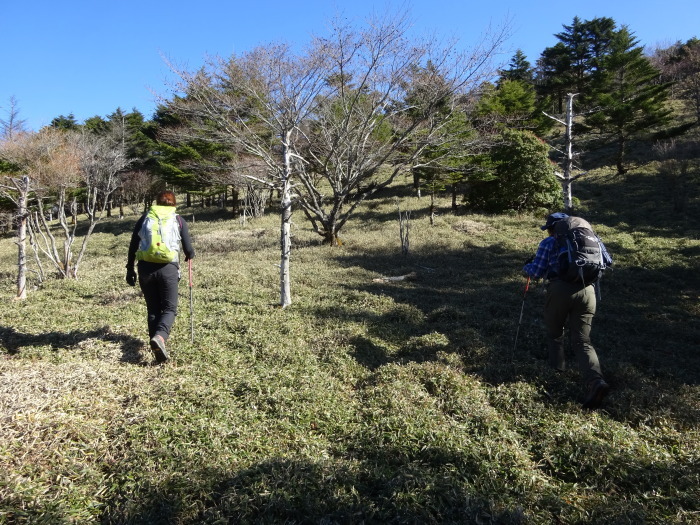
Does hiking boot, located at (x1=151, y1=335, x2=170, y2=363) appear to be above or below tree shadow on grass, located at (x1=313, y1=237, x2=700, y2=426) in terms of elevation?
above

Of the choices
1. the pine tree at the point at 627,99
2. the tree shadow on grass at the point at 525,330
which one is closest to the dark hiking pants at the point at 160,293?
the tree shadow on grass at the point at 525,330

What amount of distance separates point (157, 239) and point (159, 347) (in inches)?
45.5

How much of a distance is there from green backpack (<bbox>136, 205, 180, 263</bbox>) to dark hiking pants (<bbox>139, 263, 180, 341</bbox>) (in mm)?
113

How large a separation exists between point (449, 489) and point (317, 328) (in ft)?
11.8

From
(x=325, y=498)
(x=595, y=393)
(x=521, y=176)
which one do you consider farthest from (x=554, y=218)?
(x=521, y=176)

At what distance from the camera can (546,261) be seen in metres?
4.57

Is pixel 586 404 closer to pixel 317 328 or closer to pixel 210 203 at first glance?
pixel 317 328

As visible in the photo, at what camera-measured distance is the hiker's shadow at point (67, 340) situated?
504cm

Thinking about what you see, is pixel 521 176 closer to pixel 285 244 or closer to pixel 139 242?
pixel 285 244

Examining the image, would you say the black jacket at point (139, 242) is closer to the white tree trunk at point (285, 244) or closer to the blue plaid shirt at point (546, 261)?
the white tree trunk at point (285, 244)

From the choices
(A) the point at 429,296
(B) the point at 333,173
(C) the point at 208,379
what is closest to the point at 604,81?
(B) the point at 333,173

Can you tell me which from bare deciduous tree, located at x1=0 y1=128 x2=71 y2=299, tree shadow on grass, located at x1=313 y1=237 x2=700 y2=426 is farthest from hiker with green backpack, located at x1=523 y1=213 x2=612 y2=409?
bare deciduous tree, located at x1=0 y1=128 x2=71 y2=299

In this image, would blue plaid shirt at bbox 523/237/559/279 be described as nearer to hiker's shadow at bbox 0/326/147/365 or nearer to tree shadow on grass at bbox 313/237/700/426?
tree shadow on grass at bbox 313/237/700/426

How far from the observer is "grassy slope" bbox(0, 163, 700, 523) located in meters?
2.68
